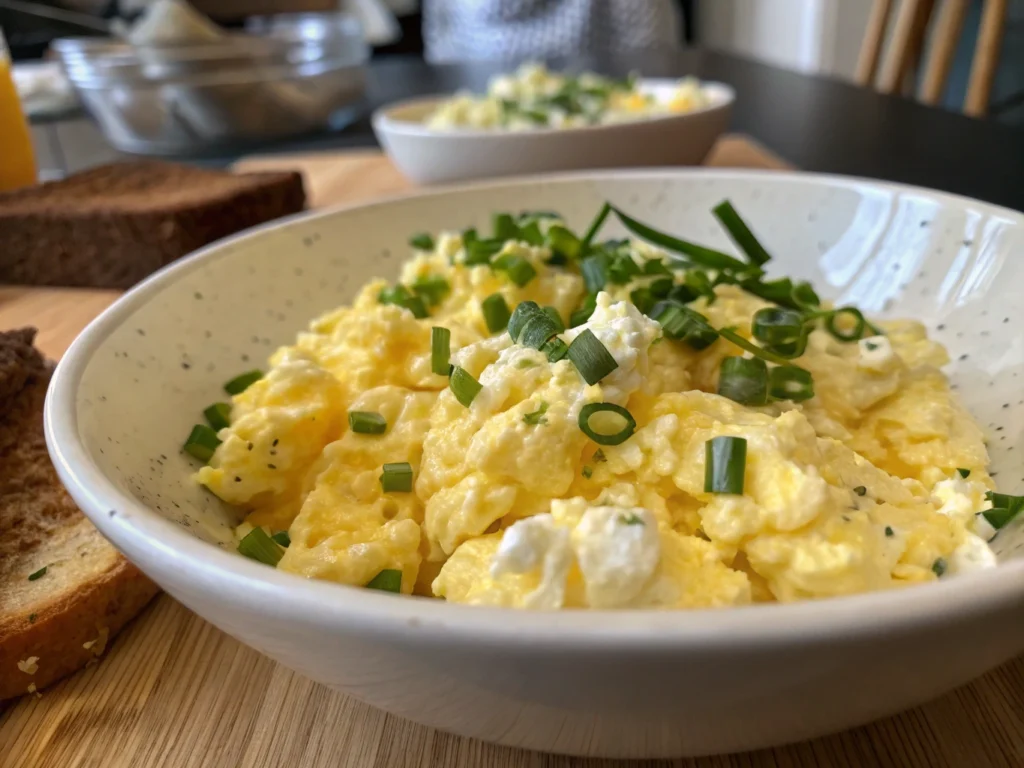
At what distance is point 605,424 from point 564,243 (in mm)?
527

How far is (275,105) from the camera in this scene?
3.78 meters

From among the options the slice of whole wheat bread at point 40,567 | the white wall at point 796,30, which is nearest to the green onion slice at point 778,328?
the slice of whole wheat bread at point 40,567

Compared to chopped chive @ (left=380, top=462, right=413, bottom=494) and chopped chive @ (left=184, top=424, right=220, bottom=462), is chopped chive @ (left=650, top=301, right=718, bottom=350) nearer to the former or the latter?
chopped chive @ (left=380, top=462, right=413, bottom=494)

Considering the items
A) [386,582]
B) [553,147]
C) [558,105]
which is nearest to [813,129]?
[558,105]

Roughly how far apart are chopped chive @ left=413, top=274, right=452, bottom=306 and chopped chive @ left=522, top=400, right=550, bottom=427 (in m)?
0.50

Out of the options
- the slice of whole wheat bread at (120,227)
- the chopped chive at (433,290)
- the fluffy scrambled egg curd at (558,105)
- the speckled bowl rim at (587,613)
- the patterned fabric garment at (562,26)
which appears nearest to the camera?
the speckled bowl rim at (587,613)

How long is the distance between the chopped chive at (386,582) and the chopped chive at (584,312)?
1.49 feet

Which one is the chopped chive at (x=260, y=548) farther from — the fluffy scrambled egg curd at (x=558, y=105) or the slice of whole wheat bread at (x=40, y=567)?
the fluffy scrambled egg curd at (x=558, y=105)

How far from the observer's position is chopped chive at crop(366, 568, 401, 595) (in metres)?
0.95

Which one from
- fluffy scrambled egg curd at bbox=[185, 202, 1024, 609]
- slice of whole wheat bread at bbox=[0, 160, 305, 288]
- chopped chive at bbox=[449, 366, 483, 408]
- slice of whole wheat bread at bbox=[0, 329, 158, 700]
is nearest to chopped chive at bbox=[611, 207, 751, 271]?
fluffy scrambled egg curd at bbox=[185, 202, 1024, 609]

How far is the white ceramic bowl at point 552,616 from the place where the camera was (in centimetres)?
60

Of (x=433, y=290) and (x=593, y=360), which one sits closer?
(x=593, y=360)

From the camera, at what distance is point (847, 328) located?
135cm

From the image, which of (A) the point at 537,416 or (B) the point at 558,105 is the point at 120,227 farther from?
(A) the point at 537,416
